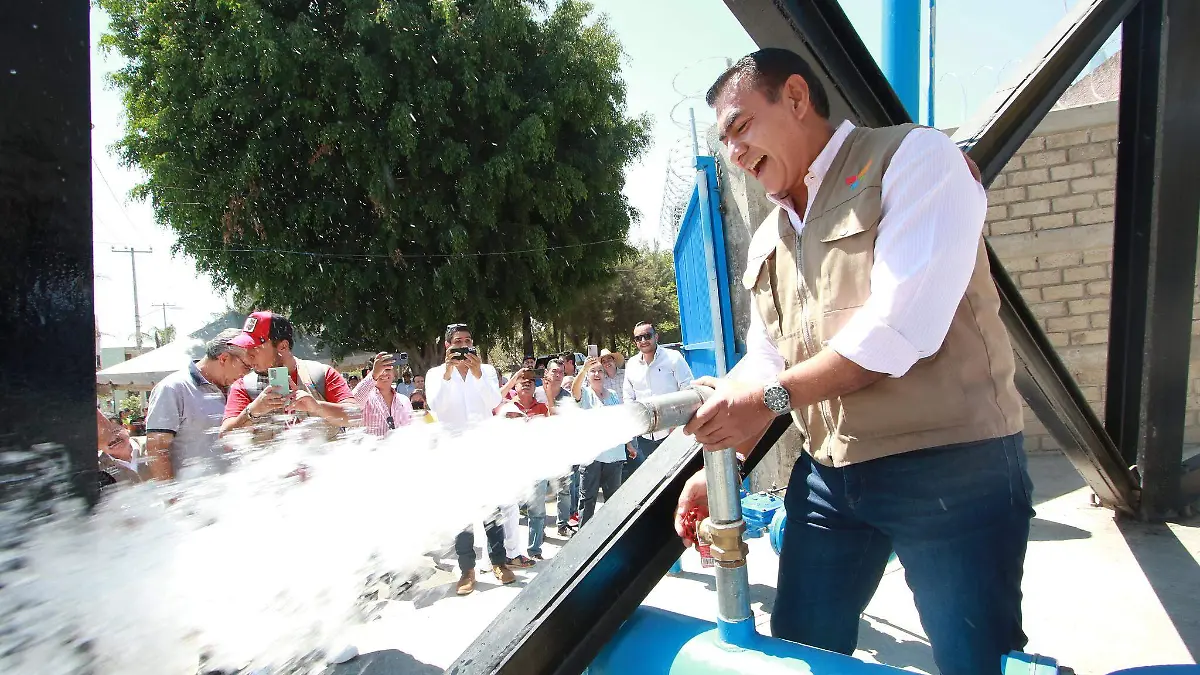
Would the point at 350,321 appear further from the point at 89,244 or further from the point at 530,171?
the point at 89,244

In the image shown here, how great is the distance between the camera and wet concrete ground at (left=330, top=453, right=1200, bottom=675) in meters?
2.60

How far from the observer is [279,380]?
3229 mm

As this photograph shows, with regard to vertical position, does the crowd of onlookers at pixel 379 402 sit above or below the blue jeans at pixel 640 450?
above

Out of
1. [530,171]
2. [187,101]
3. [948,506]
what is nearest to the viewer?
[948,506]

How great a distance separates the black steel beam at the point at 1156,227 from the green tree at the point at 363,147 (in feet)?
39.1

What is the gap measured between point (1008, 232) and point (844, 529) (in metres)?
5.33

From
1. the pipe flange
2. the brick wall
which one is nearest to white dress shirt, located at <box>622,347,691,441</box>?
the brick wall

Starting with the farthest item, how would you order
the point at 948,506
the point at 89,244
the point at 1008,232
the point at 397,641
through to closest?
the point at 1008,232, the point at 397,641, the point at 948,506, the point at 89,244

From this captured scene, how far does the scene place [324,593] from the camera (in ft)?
4.72

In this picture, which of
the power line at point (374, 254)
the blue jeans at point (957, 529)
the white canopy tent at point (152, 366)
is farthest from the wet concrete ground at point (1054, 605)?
the white canopy tent at point (152, 366)

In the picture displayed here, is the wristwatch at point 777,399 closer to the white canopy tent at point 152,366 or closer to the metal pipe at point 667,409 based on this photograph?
Result: the metal pipe at point 667,409

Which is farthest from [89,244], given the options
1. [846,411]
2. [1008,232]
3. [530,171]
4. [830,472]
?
[530,171]

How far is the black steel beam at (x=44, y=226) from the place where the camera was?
62 cm

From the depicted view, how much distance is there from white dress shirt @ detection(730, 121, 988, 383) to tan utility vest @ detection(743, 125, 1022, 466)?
0.05 m
